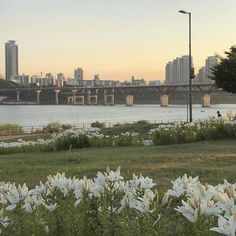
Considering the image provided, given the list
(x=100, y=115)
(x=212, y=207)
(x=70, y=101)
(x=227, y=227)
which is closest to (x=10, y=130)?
(x=212, y=207)

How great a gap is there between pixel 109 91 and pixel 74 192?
105057mm

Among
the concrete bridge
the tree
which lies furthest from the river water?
the tree

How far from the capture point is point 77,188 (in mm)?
3781

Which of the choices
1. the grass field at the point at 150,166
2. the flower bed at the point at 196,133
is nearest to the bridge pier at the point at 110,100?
the flower bed at the point at 196,133

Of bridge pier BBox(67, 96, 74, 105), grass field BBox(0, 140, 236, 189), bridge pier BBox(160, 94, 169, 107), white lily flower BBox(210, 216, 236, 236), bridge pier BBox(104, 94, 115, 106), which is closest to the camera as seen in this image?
white lily flower BBox(210, 216, 236, 236)

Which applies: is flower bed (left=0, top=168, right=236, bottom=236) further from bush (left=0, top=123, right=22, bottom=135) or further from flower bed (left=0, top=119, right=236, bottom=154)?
bush (left=0, top=123, right=22, bottom=135)

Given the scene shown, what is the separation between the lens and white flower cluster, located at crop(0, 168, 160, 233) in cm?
356

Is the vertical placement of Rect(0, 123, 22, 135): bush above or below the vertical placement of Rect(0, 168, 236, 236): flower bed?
below

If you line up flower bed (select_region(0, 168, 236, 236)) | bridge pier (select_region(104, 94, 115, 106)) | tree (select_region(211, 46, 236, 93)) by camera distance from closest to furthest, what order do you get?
flower bed (select_region(0, 168, 236, 236)), tree (select_region(211, 46, 236, 93)), bridge pier (select_region(104, 94, 115, 106))

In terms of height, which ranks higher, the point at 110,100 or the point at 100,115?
the point at 110,100

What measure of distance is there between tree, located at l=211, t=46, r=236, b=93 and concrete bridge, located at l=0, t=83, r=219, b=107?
5146cm

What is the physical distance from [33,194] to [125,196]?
31.1 inches

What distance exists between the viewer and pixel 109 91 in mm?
108625

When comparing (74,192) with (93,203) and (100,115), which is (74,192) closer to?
(93,203)
